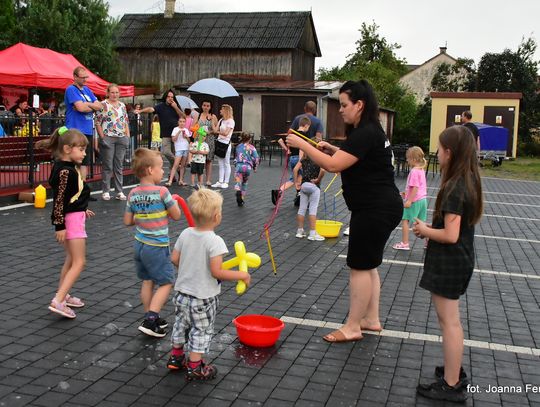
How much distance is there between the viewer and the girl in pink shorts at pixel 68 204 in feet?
17.0

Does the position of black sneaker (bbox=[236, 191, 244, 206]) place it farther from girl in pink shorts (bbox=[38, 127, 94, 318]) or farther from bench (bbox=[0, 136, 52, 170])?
girl in pink shorts (bbox=[38, 127, 94, 318])

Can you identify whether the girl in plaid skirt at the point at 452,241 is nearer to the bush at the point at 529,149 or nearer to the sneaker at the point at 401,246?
the sneaker at the point at 401,246

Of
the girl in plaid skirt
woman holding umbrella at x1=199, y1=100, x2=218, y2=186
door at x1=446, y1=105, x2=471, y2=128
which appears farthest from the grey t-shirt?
door at x1=446, y1=105, x2=471, y2=128

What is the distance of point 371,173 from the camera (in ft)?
15.8

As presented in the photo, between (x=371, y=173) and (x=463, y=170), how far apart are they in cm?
97

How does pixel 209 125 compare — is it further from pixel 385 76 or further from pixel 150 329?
pixel 385 76

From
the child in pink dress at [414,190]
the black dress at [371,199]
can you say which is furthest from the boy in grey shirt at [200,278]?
the child in pink dress at [414,190]

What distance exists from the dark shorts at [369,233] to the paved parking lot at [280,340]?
26.1 inches

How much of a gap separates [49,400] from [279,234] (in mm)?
5889

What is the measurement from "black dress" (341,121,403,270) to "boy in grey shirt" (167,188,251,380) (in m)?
1.10

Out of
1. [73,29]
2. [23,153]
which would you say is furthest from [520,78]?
[23,153]

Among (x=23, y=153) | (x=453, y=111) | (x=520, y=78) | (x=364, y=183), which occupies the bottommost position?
(x=23, y=153)

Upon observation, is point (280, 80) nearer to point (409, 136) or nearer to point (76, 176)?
point (409, 136)

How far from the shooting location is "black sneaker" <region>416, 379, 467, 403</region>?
3996 millimetres
